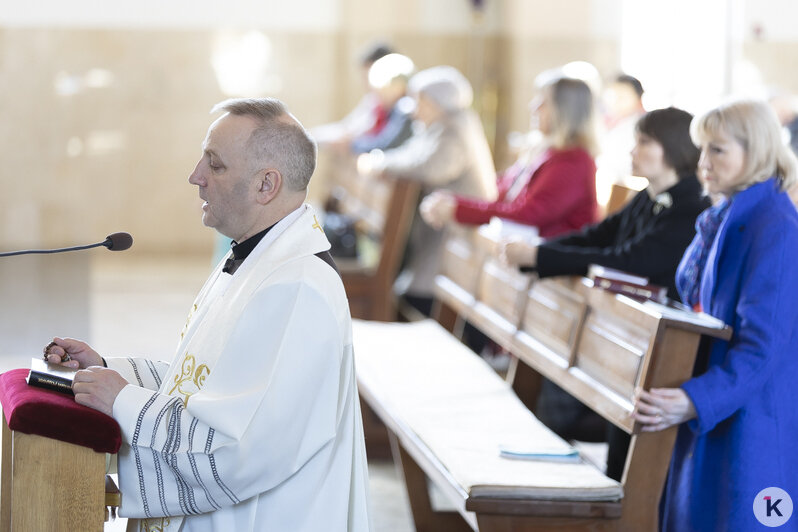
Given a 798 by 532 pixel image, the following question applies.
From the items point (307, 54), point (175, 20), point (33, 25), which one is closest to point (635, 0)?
point (307, 54)

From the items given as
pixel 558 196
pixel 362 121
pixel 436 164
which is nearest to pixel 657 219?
pixel 558 196

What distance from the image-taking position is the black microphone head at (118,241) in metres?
2.46

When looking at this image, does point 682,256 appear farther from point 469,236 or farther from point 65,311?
point 65,311

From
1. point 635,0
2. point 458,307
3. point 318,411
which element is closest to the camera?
point 318,411

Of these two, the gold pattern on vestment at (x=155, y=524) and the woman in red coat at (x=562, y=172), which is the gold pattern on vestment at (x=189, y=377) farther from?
the woman in red coat at (x=562, y=172)

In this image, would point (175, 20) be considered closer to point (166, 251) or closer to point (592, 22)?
point (166, 251)

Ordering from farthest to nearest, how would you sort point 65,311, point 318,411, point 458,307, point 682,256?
point 65,311, point 458,307, point 682,256, point 318,411

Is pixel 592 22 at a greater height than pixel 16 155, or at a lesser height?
greater

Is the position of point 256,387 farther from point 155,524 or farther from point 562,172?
point 562,172

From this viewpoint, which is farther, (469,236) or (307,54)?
(307,54)

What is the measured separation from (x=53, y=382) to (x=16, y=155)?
25.5 ft

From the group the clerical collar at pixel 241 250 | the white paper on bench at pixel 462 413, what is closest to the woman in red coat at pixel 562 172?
the white paper on bench at pixel 462 413

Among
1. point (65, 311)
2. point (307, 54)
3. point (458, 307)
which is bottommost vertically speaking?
point (65, 311)

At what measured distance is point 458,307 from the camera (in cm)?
493
